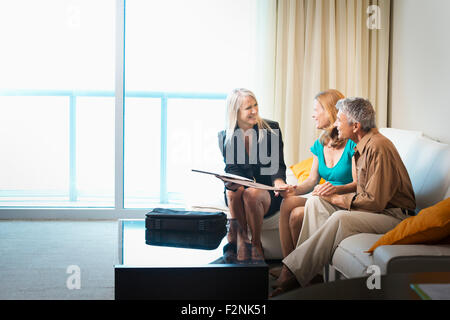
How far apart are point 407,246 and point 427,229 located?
3.9 inches

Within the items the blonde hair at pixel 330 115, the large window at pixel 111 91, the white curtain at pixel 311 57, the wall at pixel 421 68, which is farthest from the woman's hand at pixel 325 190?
the large window at pixel 111 91

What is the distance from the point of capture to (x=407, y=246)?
75.9 inches

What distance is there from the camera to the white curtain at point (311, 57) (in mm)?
4426

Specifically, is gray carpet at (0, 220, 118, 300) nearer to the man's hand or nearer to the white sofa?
the white sofa

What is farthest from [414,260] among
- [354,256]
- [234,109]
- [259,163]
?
[234,109]

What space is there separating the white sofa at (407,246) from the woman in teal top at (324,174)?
0.29m

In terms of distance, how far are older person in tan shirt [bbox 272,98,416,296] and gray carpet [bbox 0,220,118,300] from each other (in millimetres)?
938

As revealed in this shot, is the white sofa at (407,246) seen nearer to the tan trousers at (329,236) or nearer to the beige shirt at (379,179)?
the tan trousers at (329,236)

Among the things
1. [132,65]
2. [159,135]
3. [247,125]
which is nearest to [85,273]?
[247,125]

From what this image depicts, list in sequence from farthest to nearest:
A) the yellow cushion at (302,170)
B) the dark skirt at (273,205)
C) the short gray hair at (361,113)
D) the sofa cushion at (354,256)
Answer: the yellow cushion at (302,170), the dark skirt at (273,205), the short gray hair at (361,113), the sofa cushion at (354,256)

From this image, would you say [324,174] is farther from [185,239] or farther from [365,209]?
[185,239]

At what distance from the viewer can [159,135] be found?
4727 mm
